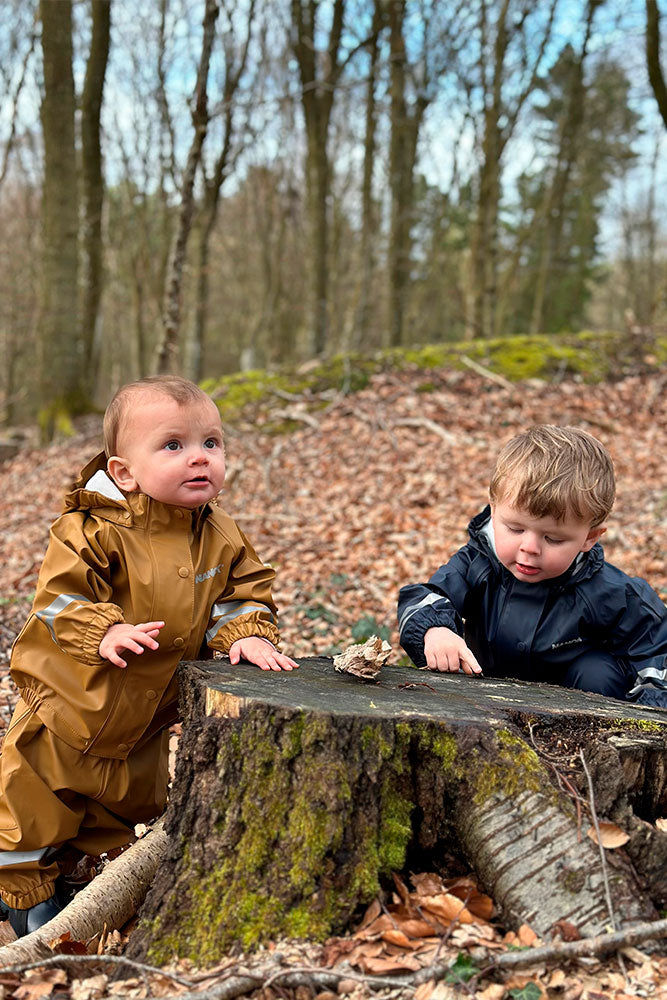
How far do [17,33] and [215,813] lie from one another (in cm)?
2089

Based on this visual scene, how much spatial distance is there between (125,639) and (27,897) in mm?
1062

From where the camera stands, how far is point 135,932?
7.00 ft

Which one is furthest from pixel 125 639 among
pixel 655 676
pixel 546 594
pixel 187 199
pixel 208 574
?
pixel 187 199

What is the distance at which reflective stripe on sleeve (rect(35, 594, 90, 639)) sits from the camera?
242 centimetres

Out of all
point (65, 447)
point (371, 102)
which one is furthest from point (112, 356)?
point (65, 447)

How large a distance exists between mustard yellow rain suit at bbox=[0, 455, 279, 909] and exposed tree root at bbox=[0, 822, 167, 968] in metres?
0.20

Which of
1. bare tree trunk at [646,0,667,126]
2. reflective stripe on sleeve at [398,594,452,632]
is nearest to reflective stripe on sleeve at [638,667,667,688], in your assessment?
reflective stripe on sleeve at [398,594,452,632]

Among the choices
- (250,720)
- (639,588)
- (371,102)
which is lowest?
(250,720)

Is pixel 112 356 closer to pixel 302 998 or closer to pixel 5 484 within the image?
pixel 5 484

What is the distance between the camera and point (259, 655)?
2611 mm

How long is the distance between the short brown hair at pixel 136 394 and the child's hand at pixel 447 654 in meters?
1.24

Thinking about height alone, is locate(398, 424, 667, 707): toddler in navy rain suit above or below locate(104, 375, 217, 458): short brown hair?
below

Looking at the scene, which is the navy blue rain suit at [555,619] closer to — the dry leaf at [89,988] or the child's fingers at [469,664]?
the child's fingers at [469,664]

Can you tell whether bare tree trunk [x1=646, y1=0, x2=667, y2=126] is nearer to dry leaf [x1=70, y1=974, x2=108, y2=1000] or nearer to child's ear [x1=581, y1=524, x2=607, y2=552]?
child's ear [x1=581, y1=524, x2=607, y2=552]
